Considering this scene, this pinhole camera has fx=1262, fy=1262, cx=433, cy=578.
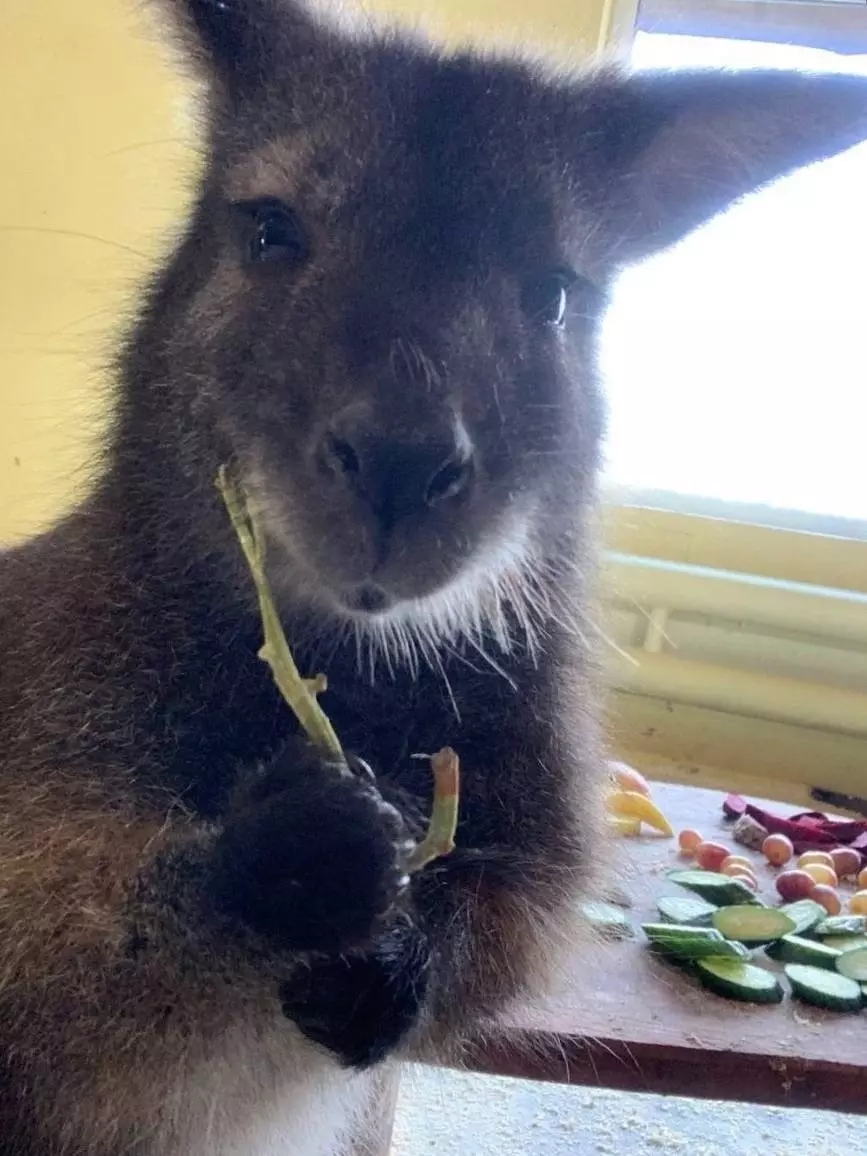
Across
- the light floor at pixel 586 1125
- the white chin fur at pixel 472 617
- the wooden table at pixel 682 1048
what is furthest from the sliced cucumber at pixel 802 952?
the white chin fur at pixel 472 617

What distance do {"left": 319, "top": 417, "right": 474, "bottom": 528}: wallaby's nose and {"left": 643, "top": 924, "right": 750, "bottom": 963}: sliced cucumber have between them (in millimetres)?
837

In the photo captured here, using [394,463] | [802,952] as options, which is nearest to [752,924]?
[802,952]

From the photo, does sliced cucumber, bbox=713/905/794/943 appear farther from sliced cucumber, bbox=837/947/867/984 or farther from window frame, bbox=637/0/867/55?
window frame, bbox=637/0/867/55

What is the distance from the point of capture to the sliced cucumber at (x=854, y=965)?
1.54 meters

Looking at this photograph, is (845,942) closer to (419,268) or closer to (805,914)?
(805,914)

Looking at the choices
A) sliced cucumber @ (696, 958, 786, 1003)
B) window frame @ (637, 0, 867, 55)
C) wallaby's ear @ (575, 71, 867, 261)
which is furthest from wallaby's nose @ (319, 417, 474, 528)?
window frame @ (637, 0, 867, 55)

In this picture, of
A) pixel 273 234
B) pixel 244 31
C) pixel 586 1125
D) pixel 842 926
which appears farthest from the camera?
pixel 586 1125

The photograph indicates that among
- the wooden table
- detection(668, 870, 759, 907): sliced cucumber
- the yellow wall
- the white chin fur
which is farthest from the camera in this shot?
the yellow wall

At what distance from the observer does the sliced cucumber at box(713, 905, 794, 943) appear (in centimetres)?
160

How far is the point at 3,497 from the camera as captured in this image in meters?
2.60

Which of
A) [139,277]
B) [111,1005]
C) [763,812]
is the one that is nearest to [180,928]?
[111,1005]

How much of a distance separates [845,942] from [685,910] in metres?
0.21

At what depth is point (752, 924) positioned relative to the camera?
1615 mm

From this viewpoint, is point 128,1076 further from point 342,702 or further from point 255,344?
point 255,344
